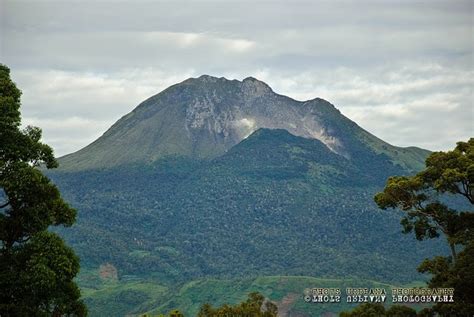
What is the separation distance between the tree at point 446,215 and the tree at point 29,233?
1429cm

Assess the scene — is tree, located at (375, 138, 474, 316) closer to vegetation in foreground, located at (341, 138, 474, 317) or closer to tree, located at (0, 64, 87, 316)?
vegetation in foreground, located at (341, 138, 474, 317)

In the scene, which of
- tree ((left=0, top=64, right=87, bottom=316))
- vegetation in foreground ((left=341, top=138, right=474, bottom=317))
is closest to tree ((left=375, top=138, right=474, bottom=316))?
vegetation in foreground ((left=341, top=138, right=474, bottom=317))

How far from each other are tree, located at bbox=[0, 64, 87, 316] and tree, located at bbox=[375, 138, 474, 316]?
1429 centimetres

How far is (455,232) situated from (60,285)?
17.1 m

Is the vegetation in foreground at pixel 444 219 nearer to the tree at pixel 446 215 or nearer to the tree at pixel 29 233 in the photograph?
the tree at pixel 446 215

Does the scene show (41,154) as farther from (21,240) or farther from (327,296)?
(327,296)

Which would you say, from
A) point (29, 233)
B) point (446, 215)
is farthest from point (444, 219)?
point (29, 233)

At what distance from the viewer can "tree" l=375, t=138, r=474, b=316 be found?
105ft

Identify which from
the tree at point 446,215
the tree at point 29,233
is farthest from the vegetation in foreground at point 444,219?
the tree at point 29,233

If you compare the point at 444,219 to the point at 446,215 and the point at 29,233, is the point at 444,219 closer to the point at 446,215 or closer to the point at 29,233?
the point at 446,215

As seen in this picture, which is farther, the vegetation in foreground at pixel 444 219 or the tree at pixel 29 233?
the vegetation in foreground at pixel 444 219

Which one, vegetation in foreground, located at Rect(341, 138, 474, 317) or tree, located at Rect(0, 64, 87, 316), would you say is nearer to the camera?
tree, located at Rect(0, 64, 87, 316)

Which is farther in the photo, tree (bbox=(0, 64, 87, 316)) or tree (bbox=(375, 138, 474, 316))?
tree (bbox=(375, 138, 474, 316))

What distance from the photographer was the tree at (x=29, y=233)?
2358 cm
